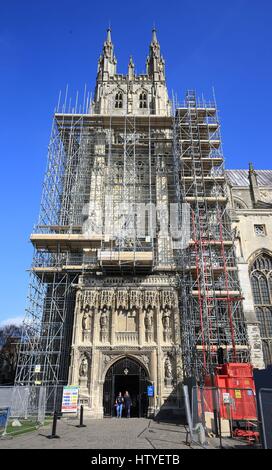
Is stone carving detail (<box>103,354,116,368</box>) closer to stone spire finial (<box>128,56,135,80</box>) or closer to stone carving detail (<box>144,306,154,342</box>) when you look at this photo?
stone carving detail (<box>144,306,154,342</box>)

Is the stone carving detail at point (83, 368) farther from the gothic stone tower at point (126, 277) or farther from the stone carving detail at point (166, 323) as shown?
the stone carving detail at point (166, 323)

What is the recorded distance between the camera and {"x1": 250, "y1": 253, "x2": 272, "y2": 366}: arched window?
24.2 m

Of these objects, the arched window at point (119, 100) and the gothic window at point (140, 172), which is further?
the arched window at point (119, 100)

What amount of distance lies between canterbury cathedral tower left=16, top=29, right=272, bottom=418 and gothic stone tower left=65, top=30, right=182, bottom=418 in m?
0.07

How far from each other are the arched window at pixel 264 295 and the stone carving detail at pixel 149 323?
8.87 meters

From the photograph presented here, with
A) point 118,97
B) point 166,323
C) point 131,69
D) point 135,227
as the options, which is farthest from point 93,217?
point 131,69

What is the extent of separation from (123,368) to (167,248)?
8.10m

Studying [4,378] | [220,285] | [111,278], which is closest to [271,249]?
[220,285]

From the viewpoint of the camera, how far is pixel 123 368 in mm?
19922

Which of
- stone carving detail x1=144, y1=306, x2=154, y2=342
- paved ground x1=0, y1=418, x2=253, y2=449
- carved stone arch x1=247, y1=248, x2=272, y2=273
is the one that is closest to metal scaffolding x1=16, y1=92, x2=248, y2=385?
stone carving detail x1=144, y1=306, x2=154, y2=342

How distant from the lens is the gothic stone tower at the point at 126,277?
1948 centimetres

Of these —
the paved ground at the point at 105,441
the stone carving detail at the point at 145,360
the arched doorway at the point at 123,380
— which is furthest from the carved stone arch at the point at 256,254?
the paved ground at the point at 105,441

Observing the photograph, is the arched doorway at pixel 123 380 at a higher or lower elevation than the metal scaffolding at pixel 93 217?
lower

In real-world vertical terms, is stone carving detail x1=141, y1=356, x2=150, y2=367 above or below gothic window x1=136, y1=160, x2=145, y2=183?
below
